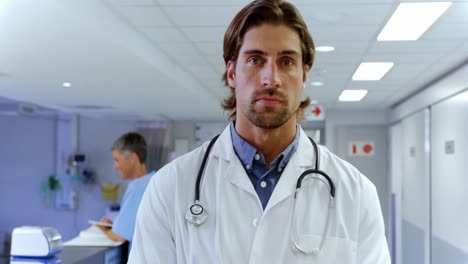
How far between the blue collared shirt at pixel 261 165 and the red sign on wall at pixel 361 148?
9.32 metres

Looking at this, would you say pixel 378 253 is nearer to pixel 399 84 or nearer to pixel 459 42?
pixel 459 42

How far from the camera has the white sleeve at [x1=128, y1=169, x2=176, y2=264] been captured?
52.3 inches

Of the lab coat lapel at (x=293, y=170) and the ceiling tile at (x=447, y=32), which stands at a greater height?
the ceiling tile at (x=447, y=32)

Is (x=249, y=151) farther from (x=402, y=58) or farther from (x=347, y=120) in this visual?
(x=347, y=120)

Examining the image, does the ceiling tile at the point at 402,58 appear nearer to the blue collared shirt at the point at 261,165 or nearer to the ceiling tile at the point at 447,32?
the ceiling tile at the point at 447,32

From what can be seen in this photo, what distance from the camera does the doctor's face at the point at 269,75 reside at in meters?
1.28

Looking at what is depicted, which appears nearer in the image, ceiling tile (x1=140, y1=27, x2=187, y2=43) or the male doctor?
the male doctor

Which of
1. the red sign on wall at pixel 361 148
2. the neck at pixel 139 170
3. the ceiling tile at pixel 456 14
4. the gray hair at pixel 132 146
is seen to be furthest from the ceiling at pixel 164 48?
the red sign on wall at pixel 361 148

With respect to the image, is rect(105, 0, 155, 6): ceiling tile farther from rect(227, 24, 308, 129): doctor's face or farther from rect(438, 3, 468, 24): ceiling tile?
rect(227, 24, 308, 129): doctor's face

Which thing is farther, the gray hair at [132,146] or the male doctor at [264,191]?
the gray hair at [132,146]

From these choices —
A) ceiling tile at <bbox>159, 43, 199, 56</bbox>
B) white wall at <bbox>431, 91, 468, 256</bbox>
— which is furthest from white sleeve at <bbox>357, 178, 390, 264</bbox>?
white wall at <bbox>431, 91, 468, 256</bbox>

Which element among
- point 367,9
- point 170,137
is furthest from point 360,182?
point 170,137

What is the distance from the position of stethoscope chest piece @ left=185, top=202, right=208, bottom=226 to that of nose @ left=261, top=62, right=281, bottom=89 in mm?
308

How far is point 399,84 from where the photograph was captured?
715 cm
